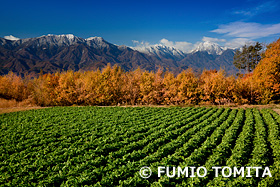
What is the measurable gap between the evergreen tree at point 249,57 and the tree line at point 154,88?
3546cm

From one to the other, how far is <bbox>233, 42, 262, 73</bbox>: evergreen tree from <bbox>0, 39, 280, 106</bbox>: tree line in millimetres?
35462

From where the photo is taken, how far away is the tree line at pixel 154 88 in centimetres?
3734

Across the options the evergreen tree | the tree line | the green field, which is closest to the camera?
the green field

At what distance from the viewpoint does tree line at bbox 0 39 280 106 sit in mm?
37344

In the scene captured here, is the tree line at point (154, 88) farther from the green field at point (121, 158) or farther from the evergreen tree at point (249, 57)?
the evergreen tree at point (249, 57)

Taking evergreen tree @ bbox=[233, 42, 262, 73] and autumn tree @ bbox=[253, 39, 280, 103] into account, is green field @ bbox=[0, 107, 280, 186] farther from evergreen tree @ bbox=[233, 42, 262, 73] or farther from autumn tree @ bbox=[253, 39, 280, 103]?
evergreen tree @ bbox=[233, 42, 262, 73]

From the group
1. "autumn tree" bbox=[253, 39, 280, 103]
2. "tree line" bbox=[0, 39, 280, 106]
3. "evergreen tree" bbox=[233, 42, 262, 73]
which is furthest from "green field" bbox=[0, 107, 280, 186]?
"evergreen tree" bbox=[233, 42, 262, 73]

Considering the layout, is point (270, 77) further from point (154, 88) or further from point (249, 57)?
point (249, 57)

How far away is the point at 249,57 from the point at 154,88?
55.9m

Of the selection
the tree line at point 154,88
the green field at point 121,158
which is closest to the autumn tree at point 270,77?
the tree line at point 154,88

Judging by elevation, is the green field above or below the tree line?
below

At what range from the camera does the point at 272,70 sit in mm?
35469

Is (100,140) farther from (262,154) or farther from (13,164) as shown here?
(262,154)

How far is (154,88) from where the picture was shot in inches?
1684
